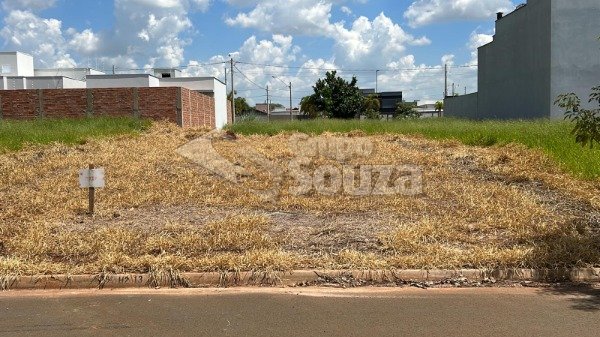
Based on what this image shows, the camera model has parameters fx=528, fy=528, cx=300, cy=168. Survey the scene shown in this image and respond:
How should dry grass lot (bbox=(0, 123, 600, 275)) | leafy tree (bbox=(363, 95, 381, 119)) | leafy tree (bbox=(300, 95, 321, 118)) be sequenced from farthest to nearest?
1. leafy tree (bbox=(363, 95, 381, 119))
2. leafy tree (bbox=(300, 95, 321, 118))
3. dry grass lot (bbox=(0, 123, 600, 275))

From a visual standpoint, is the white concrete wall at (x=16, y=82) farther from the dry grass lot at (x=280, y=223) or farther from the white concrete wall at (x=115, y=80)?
the dry grass lot at (x=280, y=223)

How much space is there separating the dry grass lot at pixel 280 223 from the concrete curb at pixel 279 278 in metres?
0.13

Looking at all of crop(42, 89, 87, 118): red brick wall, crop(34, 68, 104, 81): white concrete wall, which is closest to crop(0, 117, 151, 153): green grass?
crop(42, 89, 87, 118): red brick wall

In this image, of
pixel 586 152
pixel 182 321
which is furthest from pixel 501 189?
pixel 182 321

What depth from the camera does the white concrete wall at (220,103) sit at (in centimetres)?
4405

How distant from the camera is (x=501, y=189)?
31.3 ft

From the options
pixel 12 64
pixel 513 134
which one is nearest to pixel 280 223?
pixel 513 134

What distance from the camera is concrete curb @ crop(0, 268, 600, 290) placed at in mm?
5441

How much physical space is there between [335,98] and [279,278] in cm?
5312

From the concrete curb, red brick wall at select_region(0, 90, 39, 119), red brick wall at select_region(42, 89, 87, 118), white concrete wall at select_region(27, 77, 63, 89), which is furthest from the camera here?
white concrete wall at select_region(27, 77, 63, 89)

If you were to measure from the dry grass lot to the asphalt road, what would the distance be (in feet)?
1.74

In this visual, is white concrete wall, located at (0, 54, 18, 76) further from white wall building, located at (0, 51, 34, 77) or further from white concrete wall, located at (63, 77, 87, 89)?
white concrete wall, located at (63, 77, 87, 89)

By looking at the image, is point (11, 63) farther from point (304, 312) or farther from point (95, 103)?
point (304, 312)

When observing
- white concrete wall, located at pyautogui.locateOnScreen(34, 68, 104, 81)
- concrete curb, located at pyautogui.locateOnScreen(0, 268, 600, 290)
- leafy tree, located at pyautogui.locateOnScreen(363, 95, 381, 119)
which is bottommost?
concrete curb, located at pyautogui.locateOnScreen(0, 268, 600, 290)
